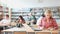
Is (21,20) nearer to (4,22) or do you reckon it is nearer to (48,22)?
(4,22)

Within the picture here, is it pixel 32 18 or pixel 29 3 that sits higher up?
pixel 29 3

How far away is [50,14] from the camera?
7.72 feet

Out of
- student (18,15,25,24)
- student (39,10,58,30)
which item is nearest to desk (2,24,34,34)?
student (18,15,25,24)

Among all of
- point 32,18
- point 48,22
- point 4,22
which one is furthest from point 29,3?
point 4,22

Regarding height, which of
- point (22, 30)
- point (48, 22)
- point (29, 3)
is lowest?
point (22, 30)

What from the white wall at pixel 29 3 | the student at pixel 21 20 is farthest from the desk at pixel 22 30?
the white wall at pixel 29 3

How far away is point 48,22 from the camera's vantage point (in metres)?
2.37

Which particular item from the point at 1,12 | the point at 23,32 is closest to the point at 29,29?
the point at 23,32

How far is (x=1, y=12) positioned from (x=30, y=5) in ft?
2.10

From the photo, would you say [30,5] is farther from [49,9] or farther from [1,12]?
[1,12]

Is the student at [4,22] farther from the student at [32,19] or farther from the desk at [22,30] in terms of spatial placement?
the student at [32,19]

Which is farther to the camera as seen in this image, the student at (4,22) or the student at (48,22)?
the student at (4,22)

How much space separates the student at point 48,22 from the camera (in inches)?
92.4

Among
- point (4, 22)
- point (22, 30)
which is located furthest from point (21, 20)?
point (4, 22)
